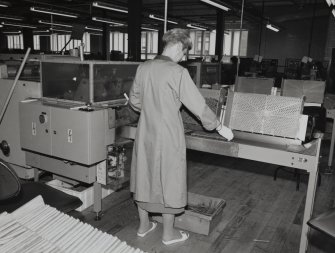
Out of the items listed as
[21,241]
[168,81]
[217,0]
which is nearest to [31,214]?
[21,241]

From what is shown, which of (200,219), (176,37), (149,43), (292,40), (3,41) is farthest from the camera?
(3,41)

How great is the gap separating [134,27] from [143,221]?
5247mm

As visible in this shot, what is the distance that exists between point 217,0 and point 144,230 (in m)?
4.80

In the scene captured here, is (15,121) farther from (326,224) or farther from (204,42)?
(204,42)

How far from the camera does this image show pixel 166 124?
1.95 metres


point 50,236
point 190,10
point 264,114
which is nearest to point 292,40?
point 190,10

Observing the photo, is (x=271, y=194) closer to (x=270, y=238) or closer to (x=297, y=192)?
(x=297, y=192)

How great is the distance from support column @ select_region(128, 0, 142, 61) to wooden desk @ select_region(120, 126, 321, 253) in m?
A: 4.82

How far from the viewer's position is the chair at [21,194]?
116 centimetres

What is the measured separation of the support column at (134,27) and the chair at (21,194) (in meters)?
5.34

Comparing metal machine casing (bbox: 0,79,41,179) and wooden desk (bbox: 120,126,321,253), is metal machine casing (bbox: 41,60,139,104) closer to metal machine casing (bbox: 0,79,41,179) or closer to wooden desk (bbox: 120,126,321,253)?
metal machine casing (bbox: 0,79,41,179)

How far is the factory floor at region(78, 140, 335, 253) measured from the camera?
2.26 m

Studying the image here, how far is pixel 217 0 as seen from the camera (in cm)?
593

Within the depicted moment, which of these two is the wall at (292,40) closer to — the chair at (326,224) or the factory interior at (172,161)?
the factory interior at (172,161)
